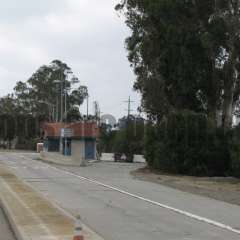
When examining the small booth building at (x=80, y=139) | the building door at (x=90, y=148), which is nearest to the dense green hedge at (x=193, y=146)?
the small booth building at (x=80, y=139)

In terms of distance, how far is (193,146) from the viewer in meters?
49.2

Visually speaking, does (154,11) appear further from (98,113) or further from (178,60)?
(98,113)

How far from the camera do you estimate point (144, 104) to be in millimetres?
55875

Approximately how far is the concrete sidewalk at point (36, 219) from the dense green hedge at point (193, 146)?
82.1 ft

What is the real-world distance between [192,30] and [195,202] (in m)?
27.6

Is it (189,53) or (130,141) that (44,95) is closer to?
(130,141)

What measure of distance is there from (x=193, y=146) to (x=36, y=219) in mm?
33129

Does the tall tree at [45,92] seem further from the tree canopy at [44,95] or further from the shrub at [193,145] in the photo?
the shrub at [193,145]

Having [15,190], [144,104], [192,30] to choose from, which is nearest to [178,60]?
[192,30]

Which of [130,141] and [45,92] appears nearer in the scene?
[130,141]

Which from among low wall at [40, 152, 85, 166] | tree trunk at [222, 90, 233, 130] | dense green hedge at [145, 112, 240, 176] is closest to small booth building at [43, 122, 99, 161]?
low wall at [40, 152, 85, 166]

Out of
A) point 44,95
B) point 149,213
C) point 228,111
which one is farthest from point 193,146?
point 44,95

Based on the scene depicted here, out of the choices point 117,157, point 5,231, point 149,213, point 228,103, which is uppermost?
point 228,103

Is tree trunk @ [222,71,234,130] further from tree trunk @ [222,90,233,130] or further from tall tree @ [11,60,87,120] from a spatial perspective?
tall tree @ [11,60,87,120]
